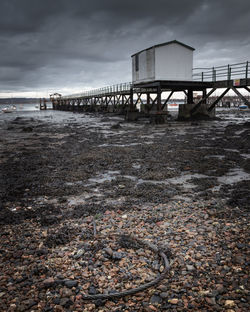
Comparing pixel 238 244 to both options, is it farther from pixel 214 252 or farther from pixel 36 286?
pixel 36 286

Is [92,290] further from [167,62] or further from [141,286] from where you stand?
[167,62]

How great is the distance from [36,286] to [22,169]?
21.3ft

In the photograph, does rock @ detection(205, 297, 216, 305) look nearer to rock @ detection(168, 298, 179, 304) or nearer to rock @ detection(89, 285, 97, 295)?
rock @ detection(168, 298, 179, 304)

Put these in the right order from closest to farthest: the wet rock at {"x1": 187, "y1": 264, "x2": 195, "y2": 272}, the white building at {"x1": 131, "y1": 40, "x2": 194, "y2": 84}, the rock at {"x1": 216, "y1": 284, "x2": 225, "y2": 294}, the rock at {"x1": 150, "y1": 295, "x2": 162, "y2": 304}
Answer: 1. the rock at {"x1": 150, "y1": 295, "x2": 162, "y2": 304}
2. the rock at {"x1": 216, "y1": 284, "x2": 225, "y2": 294}
3. the wet rock at {"x1": 187, "y1": 264, "x2": 195, "y2": 272}
4. the white building at {"x1": 131, "y1": 40, "x2": 194, "y2": 84}

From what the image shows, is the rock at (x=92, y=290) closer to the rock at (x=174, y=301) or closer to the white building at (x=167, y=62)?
the rock at (x=174, y=301)

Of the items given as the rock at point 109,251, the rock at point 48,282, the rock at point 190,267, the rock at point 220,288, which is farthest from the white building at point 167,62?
the rock at point 48,282

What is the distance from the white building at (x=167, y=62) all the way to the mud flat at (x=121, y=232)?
1776 centimetres

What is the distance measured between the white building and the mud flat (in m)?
17.8

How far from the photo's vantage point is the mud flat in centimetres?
312

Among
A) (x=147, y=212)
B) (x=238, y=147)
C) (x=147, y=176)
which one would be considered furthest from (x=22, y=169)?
(x=238, y=147)

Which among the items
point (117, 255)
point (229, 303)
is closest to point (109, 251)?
point (117, 255)

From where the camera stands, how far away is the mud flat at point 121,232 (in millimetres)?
3125

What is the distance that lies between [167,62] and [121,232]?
23322 millimetres

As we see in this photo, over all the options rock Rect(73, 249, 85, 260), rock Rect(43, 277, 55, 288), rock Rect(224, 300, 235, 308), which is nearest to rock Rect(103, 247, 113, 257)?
rock Rect(73, 249, 85, 260)
